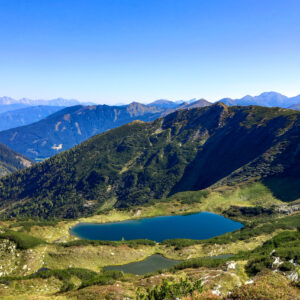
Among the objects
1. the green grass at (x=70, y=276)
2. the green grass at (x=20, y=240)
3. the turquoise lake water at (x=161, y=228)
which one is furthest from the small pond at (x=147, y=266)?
the turquoise lake water at (x=161, y=228)

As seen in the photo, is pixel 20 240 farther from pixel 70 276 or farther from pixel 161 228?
pixel 161 228

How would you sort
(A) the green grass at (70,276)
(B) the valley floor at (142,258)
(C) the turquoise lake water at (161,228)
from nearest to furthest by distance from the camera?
(B) the valley floor at (142,258), (A) the green grass at (70,276), (C) the turquoise lake water at (161,228)

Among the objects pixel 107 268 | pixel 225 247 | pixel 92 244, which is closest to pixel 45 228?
pixel 92 244

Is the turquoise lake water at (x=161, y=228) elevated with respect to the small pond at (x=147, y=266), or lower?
lower

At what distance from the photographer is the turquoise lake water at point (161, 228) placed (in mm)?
161375

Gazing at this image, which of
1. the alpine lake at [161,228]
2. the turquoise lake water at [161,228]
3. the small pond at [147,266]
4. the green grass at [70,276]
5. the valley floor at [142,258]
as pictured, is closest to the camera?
the valley floor at [142,258]

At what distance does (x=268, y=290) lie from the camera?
1228 inches

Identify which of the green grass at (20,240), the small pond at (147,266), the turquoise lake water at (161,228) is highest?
the green grass at (20,240)

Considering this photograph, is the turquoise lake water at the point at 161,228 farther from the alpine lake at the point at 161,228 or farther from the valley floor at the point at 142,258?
the valley floor at the point at 142,258

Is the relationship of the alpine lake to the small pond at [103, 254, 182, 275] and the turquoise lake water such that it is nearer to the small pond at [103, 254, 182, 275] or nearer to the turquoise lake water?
the turquoise lake water

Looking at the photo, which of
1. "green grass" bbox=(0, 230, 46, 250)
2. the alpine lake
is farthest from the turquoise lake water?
"green grass" bbox=(0, 230, 46, 250)

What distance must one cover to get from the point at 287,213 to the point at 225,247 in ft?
286

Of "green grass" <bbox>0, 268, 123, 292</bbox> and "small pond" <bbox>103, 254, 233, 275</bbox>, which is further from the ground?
"green grass" <bbox>0, 268, 123, 292</bbox>

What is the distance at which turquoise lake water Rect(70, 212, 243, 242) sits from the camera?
16138cm
